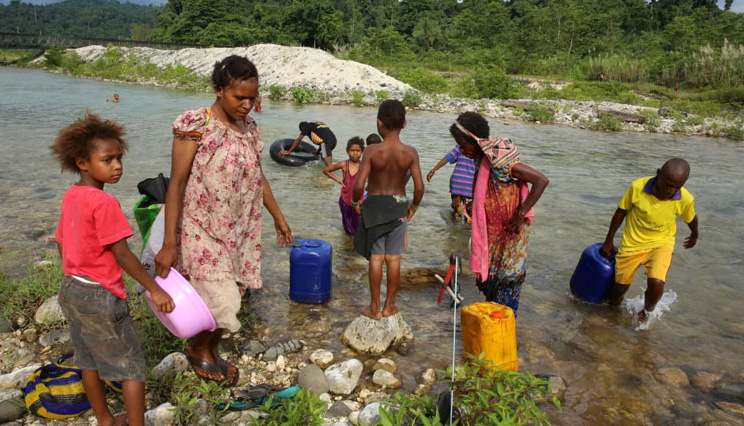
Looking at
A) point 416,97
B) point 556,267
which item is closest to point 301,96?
point 416,97

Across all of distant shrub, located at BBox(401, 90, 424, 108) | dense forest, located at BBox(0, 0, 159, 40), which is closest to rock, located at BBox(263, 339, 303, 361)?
distant shrub, located at BBox(401, 90, 424, 108)

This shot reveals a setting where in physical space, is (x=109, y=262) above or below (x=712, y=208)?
above

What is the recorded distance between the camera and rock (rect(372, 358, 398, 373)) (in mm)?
3482

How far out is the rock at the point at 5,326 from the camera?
367cm

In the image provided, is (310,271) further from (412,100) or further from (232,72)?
(412,100)

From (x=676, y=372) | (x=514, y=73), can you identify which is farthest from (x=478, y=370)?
(x=514, y=73)

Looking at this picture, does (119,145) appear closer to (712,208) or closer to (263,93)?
(712,208)

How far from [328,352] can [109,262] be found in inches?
63.9

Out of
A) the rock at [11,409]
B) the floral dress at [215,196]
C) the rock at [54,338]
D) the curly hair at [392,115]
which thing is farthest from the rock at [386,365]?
the rock at [54,338]

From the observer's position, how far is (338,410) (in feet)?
9.64

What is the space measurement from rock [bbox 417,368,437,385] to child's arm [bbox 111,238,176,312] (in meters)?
1.60

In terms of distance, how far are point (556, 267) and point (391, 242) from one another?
8.95ft

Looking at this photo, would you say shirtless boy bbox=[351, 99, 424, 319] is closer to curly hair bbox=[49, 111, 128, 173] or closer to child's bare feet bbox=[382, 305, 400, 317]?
child's bare feet bbox=[382, 305, 400, 317]

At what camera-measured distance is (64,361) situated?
2.92m
